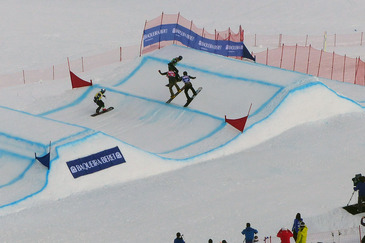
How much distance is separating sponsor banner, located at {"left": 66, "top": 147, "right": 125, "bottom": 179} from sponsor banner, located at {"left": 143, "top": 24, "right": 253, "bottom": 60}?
38.6 feet

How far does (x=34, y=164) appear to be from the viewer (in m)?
22.1

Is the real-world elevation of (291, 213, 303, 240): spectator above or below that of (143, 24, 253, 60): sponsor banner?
below

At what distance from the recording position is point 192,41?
110 ft

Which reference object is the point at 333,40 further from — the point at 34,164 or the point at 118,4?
the point at 34,164

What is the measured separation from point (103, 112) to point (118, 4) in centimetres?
2390

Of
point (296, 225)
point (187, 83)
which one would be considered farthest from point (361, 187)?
point (187, 83)

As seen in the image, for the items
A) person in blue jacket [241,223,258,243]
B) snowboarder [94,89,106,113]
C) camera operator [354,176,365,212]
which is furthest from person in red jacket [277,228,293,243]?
snowboarder [94,89,106,113]

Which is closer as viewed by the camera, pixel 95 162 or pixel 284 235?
pixel 284 235

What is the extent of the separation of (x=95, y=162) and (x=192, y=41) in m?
12.6

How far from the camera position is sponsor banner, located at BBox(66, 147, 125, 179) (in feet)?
71.3

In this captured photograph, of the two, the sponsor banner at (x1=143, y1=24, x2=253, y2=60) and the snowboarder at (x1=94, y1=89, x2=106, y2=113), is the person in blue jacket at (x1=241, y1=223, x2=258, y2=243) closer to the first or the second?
the snowboarder at (x1=94, y1=89, x2=106, y2=113)

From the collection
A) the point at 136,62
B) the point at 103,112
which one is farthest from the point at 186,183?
the point at 136,62

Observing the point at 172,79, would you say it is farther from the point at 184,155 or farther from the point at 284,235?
the point at 284,235

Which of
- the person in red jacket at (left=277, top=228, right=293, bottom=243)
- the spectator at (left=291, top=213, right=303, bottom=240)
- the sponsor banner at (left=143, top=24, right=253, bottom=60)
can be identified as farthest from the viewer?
the sponsor banner at (left=143, top=24, right=253, bottom=60)
